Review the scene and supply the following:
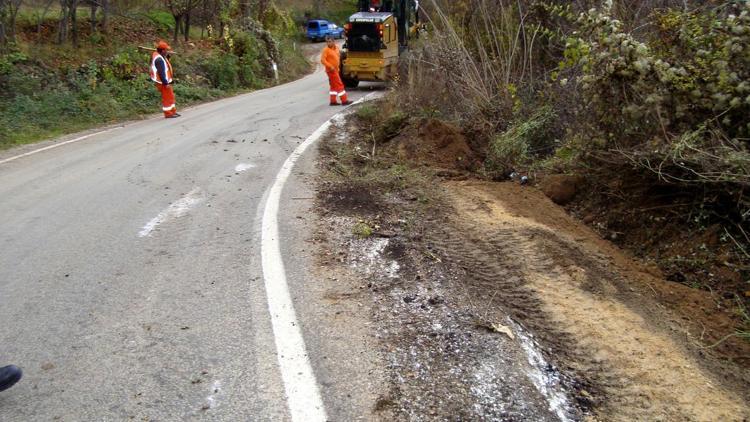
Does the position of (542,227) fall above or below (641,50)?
below

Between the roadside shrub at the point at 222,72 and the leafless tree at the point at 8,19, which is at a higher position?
the leafless tree at the point at 8,19

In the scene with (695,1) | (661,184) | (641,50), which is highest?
(695,1)

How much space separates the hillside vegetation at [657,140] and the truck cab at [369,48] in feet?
35.7

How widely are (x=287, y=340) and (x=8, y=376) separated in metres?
1.66

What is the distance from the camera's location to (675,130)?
5.81 metres

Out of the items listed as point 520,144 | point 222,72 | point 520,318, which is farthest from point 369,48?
point 520,318

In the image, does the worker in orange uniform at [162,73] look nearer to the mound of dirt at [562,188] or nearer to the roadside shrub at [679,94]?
the mound of dirt at [562,188]

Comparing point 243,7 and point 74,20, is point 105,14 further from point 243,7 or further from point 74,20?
point 243,7

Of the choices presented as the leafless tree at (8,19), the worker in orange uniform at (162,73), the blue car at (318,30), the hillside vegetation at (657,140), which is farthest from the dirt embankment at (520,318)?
the blue car at (318,30)

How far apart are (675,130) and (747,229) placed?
1191 millimetres

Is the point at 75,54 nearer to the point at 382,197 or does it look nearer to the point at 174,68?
the point at 174,68

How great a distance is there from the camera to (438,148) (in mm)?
9133

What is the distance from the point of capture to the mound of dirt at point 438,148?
876 centimetres

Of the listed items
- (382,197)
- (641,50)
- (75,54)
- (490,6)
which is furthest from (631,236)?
(75,54)
